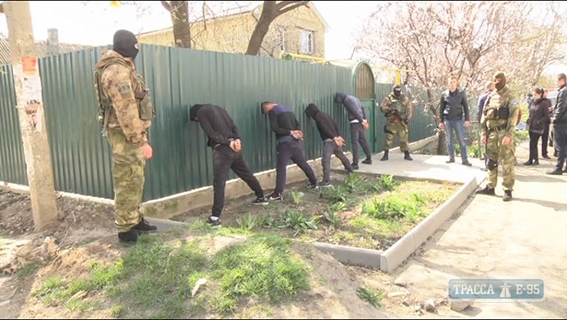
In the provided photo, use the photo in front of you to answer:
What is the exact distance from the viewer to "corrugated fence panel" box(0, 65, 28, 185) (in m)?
7.10

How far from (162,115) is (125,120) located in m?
1.71

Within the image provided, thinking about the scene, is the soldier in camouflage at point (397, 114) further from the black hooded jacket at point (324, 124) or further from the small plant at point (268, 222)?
the small plant at point (268, 222)

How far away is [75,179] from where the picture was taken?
608 cm

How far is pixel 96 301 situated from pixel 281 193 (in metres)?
3.74

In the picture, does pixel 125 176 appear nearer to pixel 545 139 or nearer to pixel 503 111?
pixel 503 111

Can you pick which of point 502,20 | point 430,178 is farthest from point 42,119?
point 502,20

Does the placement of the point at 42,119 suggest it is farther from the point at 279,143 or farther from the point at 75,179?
the point at 279,143

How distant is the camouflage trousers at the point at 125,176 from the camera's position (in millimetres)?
4156

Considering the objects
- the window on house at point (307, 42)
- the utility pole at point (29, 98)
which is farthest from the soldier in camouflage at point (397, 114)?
the window on house at point (307, 42)

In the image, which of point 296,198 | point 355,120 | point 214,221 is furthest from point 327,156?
point 214,221

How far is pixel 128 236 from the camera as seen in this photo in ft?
14.0

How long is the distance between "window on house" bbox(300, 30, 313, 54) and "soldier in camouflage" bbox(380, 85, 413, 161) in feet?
58.0

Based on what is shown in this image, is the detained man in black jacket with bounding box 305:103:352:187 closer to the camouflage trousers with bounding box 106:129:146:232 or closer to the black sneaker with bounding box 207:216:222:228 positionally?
the black sneaker with bounding box 207:216:222:228

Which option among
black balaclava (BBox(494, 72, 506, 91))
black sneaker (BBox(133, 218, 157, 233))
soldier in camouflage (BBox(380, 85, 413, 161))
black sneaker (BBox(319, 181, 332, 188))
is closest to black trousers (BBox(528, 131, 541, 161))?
soldier in camouflage (BBox(380, 85, 413, 161))
